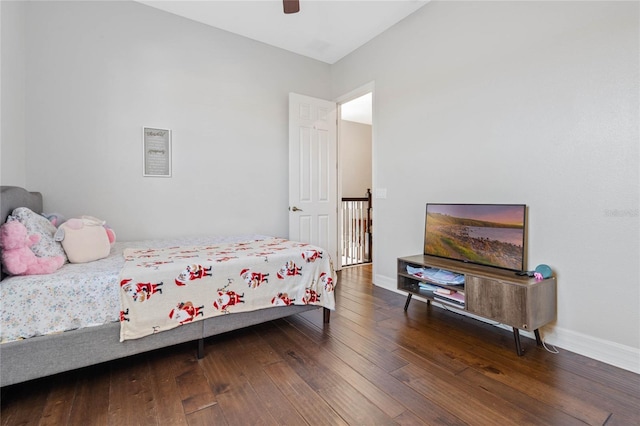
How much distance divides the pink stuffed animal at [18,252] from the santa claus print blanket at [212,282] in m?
0.42

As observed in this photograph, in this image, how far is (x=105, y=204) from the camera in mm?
2889

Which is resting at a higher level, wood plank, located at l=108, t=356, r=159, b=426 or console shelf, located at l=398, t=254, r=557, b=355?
console shelf, located at l=398, t=254, r=557, b=355

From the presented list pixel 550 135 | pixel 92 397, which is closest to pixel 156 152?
pixel 92 397

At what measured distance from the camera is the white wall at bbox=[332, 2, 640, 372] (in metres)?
1.87

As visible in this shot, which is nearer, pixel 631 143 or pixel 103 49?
pixel 631 143

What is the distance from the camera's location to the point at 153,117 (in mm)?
3104

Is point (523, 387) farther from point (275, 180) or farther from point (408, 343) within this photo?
point (275, 180)

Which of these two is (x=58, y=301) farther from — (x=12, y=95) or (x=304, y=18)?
(x=304, y=18)

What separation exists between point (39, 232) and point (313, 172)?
112 inches

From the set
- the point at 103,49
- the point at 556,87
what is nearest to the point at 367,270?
the point at 556,87

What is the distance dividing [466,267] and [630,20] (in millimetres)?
1854

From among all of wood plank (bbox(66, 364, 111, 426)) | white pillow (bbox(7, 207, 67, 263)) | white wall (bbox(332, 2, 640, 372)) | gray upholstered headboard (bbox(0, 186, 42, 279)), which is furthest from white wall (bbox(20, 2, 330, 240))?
white wall (bbox(332, 2, 640, 372))

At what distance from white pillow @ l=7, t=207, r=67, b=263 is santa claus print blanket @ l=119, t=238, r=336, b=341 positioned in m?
0.38

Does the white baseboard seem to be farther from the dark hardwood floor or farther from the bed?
the bed
